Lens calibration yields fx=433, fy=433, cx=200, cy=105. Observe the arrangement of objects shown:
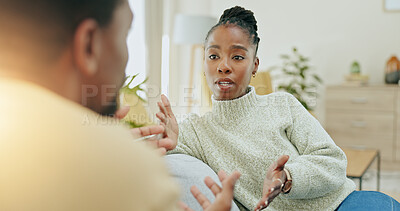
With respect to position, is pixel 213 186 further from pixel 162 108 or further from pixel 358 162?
pixel 358 162

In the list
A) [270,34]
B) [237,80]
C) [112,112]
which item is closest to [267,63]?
[270,34]

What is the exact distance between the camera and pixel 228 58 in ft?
3.82

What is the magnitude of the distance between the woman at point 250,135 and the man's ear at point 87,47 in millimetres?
613

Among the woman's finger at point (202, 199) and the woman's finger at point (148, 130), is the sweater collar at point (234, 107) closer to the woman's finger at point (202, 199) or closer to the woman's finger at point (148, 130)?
the woman's finger at point (148, 130)

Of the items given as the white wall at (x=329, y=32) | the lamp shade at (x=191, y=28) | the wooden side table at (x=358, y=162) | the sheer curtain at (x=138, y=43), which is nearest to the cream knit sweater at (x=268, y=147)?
the wooden side table at (x=358, y=162)

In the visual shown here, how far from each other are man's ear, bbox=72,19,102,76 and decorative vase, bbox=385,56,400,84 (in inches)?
159

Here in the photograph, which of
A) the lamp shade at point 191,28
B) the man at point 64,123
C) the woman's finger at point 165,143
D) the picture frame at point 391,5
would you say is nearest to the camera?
the man at point 64,123

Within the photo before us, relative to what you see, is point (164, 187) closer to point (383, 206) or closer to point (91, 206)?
point (91, 206)

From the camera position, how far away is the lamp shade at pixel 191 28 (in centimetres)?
413

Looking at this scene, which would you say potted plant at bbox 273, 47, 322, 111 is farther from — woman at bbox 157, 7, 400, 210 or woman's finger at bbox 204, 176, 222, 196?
woman's finger at bbox 204, 176, 222, 196

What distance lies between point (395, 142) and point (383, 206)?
3.08 m

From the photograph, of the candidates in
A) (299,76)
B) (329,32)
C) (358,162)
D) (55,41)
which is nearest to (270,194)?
(55,41)

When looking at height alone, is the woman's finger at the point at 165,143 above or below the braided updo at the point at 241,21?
below

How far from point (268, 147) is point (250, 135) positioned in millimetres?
67
